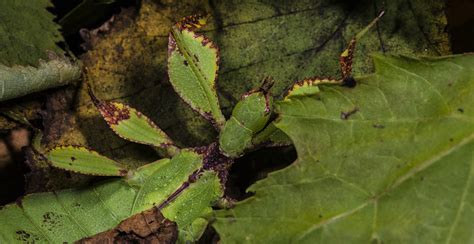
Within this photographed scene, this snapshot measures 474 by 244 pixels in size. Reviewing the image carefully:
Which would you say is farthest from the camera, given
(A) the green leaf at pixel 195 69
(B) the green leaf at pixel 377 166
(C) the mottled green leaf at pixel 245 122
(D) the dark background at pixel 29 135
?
(D) the dark background at pixel 29 135

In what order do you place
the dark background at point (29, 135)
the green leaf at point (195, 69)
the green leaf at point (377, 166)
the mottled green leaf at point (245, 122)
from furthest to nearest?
1. the dark background at point (29, 135)
2. the green leaf at point (195, 69)
3. the mottled green leaf at point (245, 122)
4. the green leaf at point (377, 166)

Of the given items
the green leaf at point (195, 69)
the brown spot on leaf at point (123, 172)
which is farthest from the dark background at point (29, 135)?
the brown spot on leaf at point (123, 172)

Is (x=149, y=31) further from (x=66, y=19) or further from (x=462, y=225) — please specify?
(x=462, y=225)

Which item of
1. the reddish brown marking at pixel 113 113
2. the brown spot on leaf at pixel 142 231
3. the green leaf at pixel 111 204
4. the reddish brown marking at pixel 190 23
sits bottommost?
the brown spot on leaf at pixel 142 231

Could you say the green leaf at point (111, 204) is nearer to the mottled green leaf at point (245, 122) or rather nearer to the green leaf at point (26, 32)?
the mottled green leaf at point (245, 122)

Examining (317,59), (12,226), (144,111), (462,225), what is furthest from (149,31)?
(462,225)

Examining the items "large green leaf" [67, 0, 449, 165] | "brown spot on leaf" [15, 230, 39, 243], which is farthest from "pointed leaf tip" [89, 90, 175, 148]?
"brown spot on leaf" [15, 230, 39, 243]

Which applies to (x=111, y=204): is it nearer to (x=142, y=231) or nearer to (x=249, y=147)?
(x=142, y=231)

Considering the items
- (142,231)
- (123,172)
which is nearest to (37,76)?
(123,172)

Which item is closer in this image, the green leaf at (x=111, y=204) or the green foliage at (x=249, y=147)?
the green foliage at (x=249, y=147)
